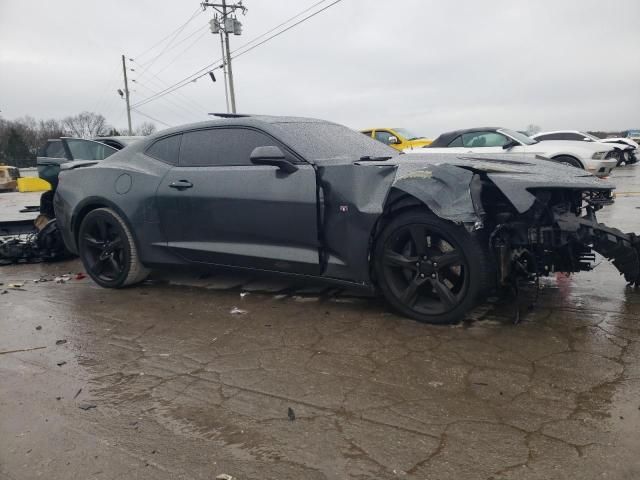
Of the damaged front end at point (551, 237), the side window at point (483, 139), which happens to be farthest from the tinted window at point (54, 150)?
the side window at point (483, 139)

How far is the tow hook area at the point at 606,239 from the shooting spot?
320cm

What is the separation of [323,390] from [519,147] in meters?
9.79

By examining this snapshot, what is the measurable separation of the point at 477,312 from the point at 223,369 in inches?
73.3

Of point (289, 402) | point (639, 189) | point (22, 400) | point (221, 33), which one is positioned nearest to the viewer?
point (289, 402)

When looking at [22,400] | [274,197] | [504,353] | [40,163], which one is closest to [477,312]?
[504,353]

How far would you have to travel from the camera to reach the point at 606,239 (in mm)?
3363

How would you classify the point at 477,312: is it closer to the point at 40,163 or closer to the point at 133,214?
the point at 133,214

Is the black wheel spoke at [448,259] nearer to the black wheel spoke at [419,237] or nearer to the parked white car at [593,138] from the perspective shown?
the black wheel spoke at [419,237]

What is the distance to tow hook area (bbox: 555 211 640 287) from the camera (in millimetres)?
3195

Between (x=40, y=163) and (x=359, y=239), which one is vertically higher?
(x=40, y=163)

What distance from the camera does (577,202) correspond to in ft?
11.5

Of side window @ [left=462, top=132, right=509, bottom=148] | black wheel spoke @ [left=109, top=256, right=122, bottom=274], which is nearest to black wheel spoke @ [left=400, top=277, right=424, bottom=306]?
black wheel spoke @ [left=109, top=256, right=122, bottom=274]

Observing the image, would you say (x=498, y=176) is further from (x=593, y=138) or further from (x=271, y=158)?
(x=593, y=138)

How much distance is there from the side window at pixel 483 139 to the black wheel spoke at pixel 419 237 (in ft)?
28.0
